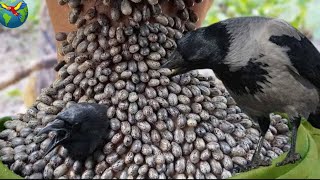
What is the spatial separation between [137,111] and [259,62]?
0.29 metres

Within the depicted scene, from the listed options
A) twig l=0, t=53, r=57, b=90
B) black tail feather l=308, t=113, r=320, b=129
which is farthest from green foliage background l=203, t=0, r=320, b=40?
black tail feather l=308, t=113, r=320, b=129

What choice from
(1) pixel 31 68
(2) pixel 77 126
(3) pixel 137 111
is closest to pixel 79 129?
(2) pixel 77 126

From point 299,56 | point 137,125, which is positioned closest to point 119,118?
point 137,125

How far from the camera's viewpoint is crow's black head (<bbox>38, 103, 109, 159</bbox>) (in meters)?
1.21

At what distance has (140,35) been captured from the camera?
137cm

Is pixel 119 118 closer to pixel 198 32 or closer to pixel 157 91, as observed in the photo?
pixel 157 91

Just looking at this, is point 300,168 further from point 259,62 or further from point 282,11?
point 282,11

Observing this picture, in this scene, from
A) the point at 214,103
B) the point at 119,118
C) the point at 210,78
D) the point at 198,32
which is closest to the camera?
the point at 198,32

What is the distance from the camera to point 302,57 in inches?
48.3

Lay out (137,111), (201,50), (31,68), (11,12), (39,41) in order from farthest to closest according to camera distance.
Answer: (39,41) → (31,68) → (11,12) → (137,111) → (201,50)

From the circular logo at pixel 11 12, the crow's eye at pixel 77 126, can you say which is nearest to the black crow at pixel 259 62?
the crow's eye at pixel 77 126

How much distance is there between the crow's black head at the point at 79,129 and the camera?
1214 millimetres

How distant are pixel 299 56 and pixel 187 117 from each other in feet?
0.91

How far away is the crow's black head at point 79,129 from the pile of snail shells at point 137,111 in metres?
0.02
